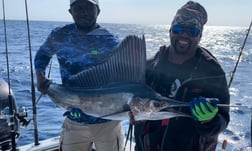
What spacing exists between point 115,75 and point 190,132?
66cm

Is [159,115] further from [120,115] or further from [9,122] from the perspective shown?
[9,122]

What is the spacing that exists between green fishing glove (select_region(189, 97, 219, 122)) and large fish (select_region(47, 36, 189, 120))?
0.08 meters

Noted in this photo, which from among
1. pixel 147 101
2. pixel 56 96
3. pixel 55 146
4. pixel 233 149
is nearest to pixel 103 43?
pixel 56 96

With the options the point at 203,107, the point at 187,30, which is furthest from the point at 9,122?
the point at 203,107

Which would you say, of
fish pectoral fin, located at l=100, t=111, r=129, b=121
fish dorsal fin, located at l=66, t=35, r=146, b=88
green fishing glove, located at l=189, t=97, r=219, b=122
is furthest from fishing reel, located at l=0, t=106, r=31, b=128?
green fishing glove, located at l=189, t=97, r=219, b=122

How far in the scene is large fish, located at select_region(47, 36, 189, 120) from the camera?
2041mm

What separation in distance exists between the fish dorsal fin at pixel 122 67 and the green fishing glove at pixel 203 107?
0.41 m

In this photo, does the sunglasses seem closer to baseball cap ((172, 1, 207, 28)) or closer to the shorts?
baseball cap ((172, 1, 207, 28))

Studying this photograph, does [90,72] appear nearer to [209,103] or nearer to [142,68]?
[142,68]

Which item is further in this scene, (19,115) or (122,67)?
(19,115)

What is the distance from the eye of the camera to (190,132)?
7.72 feet

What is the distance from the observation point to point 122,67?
224 centimetres

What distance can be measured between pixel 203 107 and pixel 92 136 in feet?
5.07

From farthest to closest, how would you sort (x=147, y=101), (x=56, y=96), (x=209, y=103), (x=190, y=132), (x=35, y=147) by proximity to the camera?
1. (x=35, y=147)
2. (x=56, y=96)
3. (x=190, y=132)
4. (x=147, y=101)
5. (x=209, y=103)
